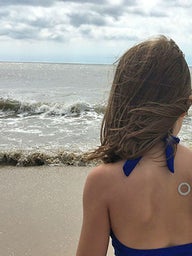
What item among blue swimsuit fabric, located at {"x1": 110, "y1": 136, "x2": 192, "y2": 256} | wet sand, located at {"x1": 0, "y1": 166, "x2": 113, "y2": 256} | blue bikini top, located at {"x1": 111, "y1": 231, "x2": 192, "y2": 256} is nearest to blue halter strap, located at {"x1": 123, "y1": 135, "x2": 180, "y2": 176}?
blue swimsuit fabric, located at {"x1": 110, "y1": 136, "x2": 192, "y2": 256}

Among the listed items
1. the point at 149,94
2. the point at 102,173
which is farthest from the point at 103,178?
the point at 149,94

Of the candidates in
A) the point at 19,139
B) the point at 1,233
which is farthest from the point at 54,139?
the point at 1,233

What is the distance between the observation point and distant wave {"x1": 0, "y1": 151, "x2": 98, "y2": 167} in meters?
6.65

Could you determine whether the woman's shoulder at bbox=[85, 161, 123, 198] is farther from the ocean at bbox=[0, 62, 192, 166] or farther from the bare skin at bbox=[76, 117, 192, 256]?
the ocean at bbox=[0, 62, 192, 166]

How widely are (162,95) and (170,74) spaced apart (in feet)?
0.23

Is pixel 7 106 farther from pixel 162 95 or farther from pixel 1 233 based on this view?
pixel 162 95

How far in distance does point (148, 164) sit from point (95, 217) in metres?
0.25

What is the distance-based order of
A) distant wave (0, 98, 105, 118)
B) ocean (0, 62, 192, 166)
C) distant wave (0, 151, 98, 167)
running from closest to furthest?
distant wave (0, 151, 98, 167), ocean (0, 62, 192, 166), distant wave (0, 98, 105, 118)

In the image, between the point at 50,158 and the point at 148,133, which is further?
the point at 50,158

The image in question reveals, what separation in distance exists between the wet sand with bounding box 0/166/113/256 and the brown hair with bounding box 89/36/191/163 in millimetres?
2288

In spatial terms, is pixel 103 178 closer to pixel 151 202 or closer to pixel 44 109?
pixel 151 202

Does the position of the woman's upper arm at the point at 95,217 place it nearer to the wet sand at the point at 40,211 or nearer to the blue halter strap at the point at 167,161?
the blue halter strap at the point at 167,161

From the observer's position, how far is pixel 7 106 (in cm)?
1641

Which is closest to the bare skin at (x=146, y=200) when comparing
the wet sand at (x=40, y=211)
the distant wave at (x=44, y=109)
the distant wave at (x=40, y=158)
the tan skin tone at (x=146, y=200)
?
the tan skin tone at (x=146, y=200)
